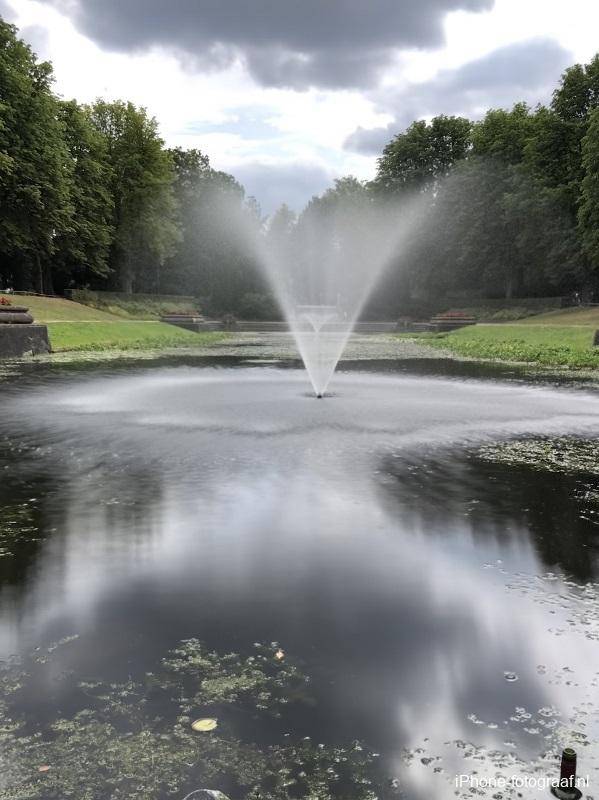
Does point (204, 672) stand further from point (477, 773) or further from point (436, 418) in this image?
point (436, 418)

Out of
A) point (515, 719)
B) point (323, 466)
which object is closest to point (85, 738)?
point (515, 719)

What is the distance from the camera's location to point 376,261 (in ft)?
289

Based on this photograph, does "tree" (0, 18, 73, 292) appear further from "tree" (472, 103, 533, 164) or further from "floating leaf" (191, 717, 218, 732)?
"floating leaf" (191, 717, 218, 732)

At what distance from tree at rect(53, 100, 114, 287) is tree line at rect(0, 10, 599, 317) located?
0.19 m

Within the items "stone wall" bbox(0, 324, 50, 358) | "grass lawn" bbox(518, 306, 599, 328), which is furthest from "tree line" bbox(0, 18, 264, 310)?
"grass lawn" bbox(518, 306, 599, 328)

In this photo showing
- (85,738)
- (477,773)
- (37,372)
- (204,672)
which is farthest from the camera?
(37,372)

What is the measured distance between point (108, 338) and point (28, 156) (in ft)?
59.8

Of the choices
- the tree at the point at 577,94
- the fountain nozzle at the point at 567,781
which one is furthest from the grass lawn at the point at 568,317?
the fountain nozzle at the point at 567,781

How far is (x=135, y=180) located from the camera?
226 feet

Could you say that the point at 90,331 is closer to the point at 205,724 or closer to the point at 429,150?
the point at 205,724

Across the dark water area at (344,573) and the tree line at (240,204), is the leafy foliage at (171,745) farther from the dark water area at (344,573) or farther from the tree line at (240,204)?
the tree line at (240,204)

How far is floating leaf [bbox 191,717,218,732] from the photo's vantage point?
3.49m

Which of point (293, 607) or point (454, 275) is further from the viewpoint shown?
point (454, 275)

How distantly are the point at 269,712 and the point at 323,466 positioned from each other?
608 centimetres
